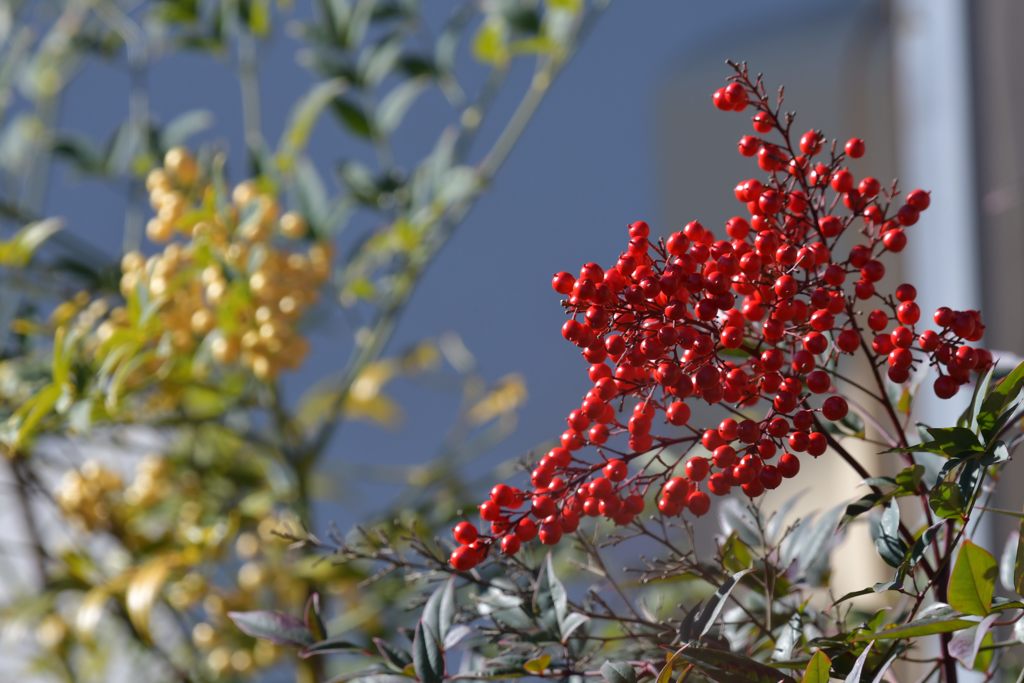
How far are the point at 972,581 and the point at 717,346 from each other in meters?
0.10

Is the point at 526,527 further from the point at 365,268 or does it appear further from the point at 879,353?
the point at 365,268

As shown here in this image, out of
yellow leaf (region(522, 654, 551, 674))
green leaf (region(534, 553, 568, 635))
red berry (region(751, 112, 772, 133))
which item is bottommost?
yellow leaf (region(522, 654, 551, 674))

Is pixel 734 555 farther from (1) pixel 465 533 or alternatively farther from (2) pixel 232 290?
(2) pixel 232 290

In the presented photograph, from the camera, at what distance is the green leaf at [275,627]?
44 centimetres

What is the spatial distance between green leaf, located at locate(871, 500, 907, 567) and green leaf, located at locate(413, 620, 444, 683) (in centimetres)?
15

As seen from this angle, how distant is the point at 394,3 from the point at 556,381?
3.54ft

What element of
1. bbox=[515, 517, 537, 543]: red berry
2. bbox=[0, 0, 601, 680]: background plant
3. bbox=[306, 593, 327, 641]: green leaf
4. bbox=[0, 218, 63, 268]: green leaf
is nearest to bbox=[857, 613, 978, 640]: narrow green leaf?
bbox=[515, 517, 537, 543]: red berry

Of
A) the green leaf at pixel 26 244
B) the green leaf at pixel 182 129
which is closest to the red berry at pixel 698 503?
the green leaf at pixel 26 244

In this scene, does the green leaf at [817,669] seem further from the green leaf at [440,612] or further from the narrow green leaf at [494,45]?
the narrow green leaf at [494,45]

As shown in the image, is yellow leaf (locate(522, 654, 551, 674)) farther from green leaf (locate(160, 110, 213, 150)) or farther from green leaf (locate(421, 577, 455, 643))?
green leaf (locate(160, 110, 213, 150))

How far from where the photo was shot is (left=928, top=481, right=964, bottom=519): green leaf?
34cm

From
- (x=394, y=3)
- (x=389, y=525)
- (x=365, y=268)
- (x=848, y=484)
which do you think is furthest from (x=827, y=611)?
(x=848, y=484)

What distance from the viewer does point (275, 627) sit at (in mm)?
449

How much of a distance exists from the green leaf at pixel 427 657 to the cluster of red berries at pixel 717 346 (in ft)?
0.11
